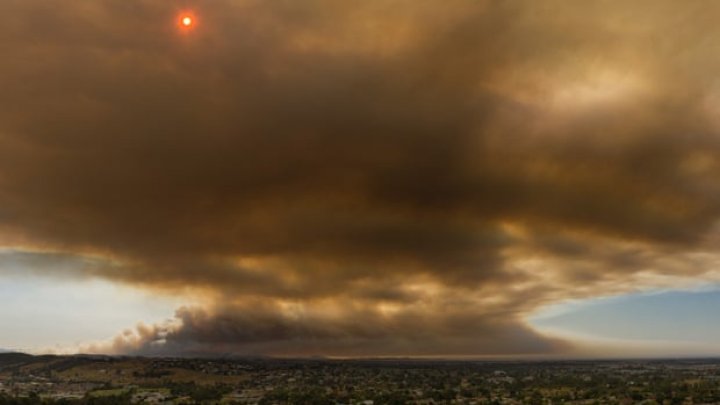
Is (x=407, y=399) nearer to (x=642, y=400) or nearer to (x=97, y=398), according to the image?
(x=642, y=400)

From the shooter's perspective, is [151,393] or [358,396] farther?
[151,393]

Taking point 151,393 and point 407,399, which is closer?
point 407,399

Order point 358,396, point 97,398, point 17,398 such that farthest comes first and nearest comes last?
point 358,396 < point 97,398 < point 17,398

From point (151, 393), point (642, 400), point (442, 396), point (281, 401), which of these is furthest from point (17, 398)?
point (642, 400)

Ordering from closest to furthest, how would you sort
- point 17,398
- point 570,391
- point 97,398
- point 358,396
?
point 17,398 < point 97,398 < point 358,396 < point 570,391

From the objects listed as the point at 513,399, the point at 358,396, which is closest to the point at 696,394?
the point at 513,399

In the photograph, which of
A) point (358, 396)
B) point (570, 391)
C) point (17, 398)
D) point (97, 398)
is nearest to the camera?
point (17, 398)

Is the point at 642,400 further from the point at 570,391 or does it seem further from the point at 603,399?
the point at 570,391
